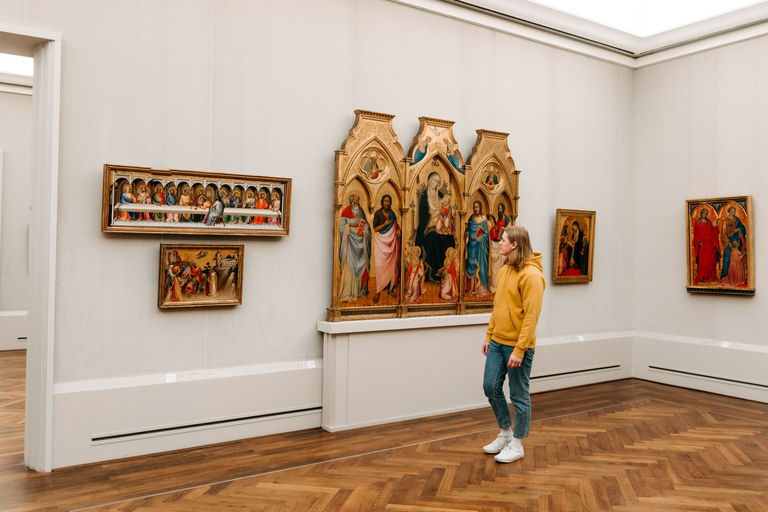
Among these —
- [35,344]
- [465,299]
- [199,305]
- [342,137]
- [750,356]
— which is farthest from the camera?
[750,356]

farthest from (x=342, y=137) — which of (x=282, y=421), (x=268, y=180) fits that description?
(x=282, y=421)

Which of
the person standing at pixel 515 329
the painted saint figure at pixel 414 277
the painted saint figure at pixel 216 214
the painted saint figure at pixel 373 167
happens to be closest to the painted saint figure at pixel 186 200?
the painted saint figure at pixel 216 214

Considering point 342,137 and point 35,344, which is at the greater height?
point 342,137

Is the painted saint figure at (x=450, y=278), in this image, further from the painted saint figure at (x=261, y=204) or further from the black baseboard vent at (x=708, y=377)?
the black baseboard vent at (x=708, y=377)

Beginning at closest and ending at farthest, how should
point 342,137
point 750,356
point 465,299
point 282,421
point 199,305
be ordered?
point 199,305 < point 282,421 < point 342,137 < point 465,299 < point 750,356

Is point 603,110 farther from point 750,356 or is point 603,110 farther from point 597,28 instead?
point 750,356

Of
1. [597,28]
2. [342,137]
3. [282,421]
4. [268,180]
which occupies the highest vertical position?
[597,28]

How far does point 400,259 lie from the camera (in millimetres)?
7457

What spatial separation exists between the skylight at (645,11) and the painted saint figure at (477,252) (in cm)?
346

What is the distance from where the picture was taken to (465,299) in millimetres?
8070

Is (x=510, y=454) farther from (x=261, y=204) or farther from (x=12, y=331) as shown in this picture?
(x=12, y=331)

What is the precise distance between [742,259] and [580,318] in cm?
243

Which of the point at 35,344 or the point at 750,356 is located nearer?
the point at 35,344

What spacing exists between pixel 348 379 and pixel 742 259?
6094 mm
